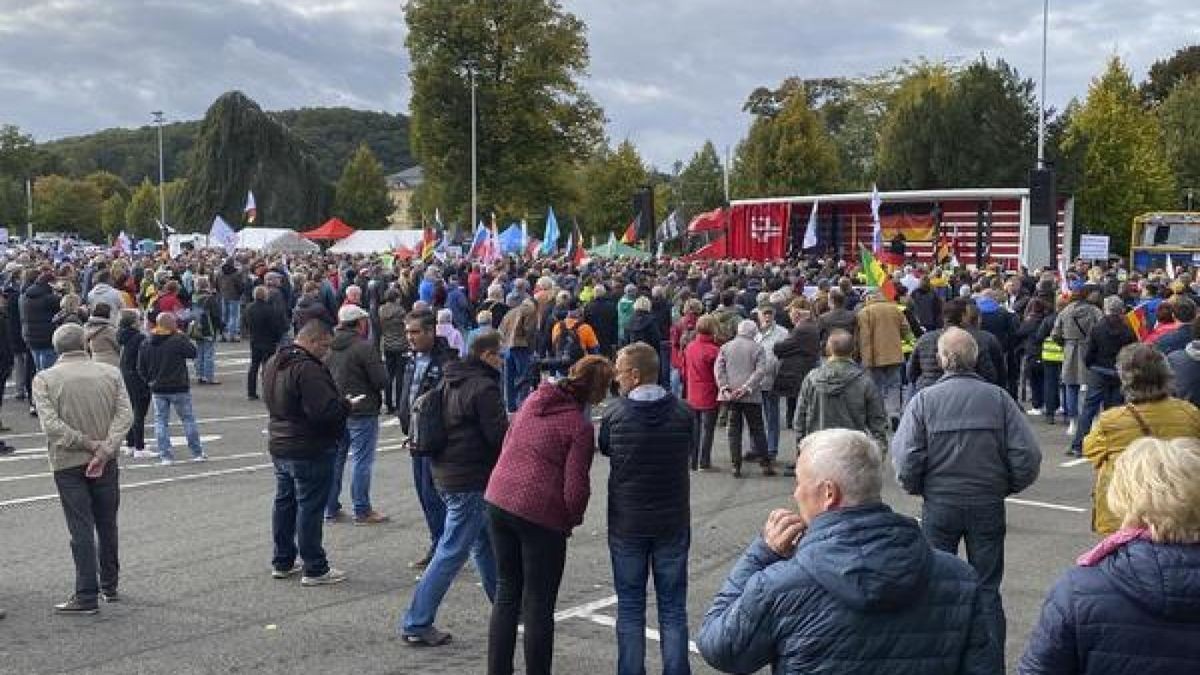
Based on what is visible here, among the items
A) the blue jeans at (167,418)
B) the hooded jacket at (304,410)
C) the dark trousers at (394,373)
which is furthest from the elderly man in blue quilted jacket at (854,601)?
the dark trousers at (394,373)

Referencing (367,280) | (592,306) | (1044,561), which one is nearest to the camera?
(1044,561)

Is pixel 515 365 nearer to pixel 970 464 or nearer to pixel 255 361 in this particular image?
pixel 255 361

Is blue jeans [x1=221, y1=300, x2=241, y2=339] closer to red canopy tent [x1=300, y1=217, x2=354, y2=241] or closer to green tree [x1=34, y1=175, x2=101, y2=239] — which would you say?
red canopy tent [x1=300, y1=217, x2=354, y2=241]

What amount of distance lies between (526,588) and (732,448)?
6.30 meters

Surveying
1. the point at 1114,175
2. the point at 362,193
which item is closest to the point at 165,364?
the point at 1114,175

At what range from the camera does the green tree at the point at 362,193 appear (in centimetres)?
9394

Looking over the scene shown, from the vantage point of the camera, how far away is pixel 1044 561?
8.64 metres

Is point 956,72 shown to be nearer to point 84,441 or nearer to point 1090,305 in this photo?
point 1090,305

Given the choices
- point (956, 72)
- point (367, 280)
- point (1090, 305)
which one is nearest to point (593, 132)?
point (956, 72)

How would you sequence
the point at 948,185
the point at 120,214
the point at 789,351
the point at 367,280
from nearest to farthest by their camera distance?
the point at 789,351 < the point at 367,280 < the point at 948,185 < the point at 120,214

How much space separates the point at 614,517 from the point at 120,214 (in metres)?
120

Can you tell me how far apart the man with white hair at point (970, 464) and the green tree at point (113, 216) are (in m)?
116

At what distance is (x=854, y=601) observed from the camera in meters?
2.99

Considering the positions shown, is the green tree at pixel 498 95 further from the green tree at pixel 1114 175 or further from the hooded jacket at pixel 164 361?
the hooded jacket at pixel 164 361
